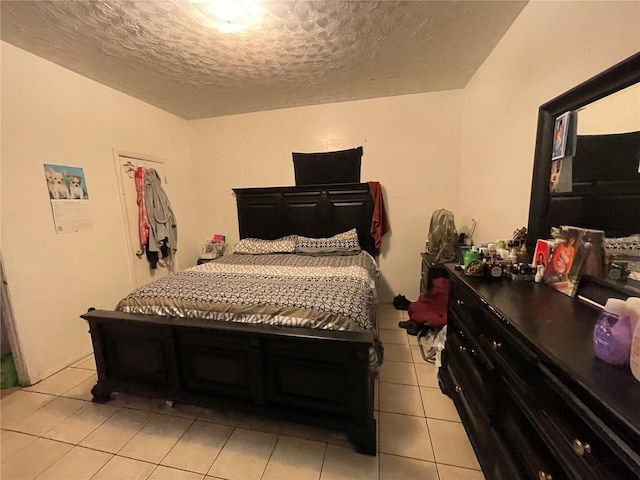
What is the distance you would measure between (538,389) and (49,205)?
3.29 m

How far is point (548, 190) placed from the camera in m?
1.50

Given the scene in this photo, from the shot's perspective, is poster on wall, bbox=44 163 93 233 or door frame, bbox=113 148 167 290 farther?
door frame, bbox=113 148 167 290

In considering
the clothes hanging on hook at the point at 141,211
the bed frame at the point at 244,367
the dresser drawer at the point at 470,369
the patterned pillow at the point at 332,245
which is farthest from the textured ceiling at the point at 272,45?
the dresser drawer at the point at 470,369

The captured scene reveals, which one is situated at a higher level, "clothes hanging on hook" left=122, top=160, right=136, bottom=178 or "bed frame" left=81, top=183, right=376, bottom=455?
"clothes hanging on hook" left=122, top=160, right=136, bottom=178

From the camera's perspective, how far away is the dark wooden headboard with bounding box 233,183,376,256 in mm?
3340

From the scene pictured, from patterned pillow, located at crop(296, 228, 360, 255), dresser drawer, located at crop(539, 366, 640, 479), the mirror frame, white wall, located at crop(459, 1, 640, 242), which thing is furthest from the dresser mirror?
patterned pillow, located at crop(296, 228, 360, 255)

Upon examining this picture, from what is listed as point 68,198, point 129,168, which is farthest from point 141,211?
point 68,198

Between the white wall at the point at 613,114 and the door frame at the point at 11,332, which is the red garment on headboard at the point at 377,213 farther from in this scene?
the door frame at the point at 11,332

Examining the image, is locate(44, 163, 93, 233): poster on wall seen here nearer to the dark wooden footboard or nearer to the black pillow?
the dark wooden footboard

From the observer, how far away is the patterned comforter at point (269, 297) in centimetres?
156

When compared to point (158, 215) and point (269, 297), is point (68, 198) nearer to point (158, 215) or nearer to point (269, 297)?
point (158, 215)

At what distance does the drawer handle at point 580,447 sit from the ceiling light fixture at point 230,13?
2416 mm

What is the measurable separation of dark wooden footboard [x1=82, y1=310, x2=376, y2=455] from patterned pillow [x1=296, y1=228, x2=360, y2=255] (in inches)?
65.7

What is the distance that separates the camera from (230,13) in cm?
172
